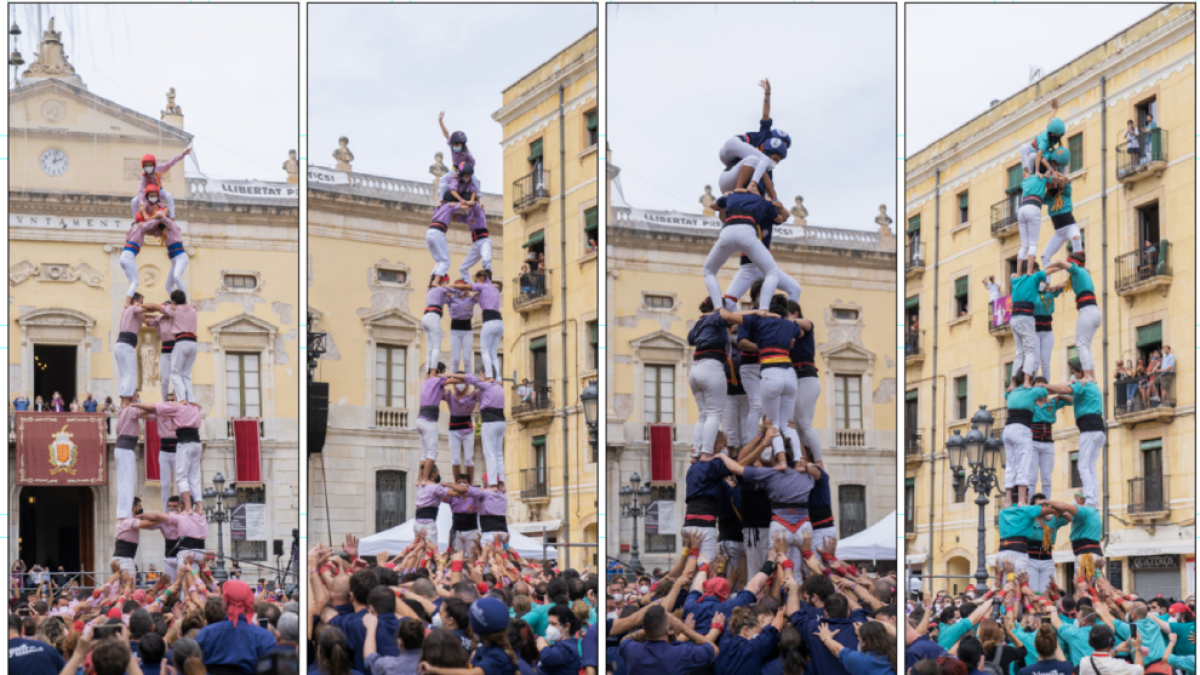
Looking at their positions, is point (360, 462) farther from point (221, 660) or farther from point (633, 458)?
point (221, 660)

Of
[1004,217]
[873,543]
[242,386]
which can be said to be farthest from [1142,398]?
[242,386]

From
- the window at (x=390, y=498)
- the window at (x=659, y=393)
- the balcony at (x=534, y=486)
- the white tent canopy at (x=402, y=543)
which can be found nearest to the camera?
the window at (x=659, y=393)

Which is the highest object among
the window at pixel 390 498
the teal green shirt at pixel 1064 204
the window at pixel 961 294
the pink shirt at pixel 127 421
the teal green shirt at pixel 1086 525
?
the teal green shirt at pixel 1064 204

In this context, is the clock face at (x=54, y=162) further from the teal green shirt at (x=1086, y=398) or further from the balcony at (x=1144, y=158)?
the teal green shirt at (x=1086, y=398)

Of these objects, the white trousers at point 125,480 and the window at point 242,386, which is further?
the white trousers at point 125,480

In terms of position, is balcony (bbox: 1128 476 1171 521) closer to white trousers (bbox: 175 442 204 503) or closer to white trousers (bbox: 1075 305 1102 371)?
white trousers (bbox: 1075 305 1102 371)

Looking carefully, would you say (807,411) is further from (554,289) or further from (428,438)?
(428,438)

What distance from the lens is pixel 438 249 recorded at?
12102mm

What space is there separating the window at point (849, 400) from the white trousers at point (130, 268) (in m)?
5.78

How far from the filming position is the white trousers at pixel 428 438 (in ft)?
39.4

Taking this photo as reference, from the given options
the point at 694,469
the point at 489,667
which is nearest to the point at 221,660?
the point at 489,667

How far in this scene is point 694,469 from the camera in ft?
33.0

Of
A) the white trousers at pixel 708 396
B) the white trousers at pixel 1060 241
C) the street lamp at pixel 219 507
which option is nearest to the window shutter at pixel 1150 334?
the white trousers at pixel 1060 241

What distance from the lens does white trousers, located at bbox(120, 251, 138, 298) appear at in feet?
37.3
